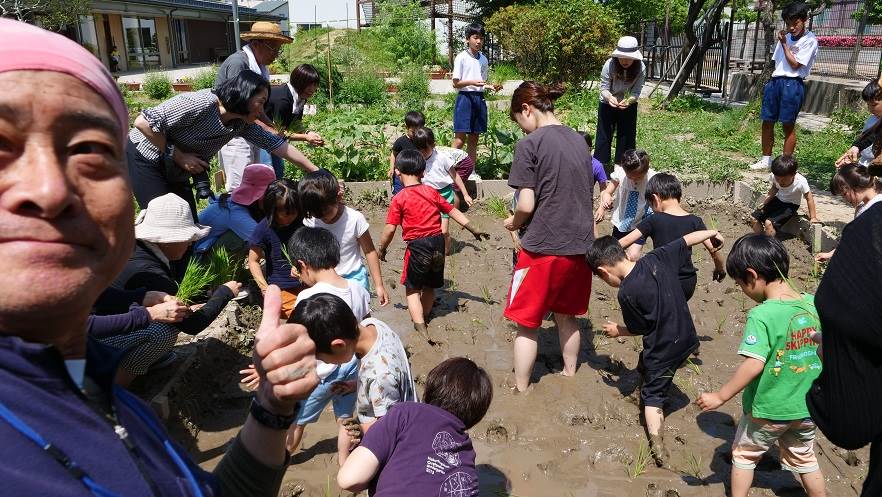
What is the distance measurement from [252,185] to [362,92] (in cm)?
1175

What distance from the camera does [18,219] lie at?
81 cm

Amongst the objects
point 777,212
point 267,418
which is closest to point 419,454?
point 267,418

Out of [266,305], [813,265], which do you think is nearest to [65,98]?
[266,305]

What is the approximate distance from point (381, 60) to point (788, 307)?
22879 mm

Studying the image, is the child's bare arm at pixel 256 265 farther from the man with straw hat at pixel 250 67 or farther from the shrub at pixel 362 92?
the shrub at pixel 362 92

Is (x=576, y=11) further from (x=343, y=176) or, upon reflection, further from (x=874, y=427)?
(x=874, y=427)

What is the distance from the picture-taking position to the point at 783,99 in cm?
815

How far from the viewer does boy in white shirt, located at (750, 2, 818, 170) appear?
801 cm

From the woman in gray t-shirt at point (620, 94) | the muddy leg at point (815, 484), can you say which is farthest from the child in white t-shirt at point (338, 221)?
the woman in gray t-shirt at point (620, 94)

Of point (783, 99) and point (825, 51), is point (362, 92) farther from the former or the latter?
point (825, 51)

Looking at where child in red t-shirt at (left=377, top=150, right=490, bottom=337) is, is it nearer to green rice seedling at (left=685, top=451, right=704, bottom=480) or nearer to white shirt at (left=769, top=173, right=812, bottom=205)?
green rice seedling at (left=685, top=451, right=704, bottom=480)

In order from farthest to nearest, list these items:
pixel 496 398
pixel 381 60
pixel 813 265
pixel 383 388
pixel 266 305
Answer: pixel 381 60, pixel 813 265, pixel 496 398, pixel 383 388, pixel 266 305

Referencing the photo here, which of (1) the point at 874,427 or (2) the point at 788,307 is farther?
(2) the point at 788,307

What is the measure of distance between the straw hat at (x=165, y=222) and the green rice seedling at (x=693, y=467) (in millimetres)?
3290
